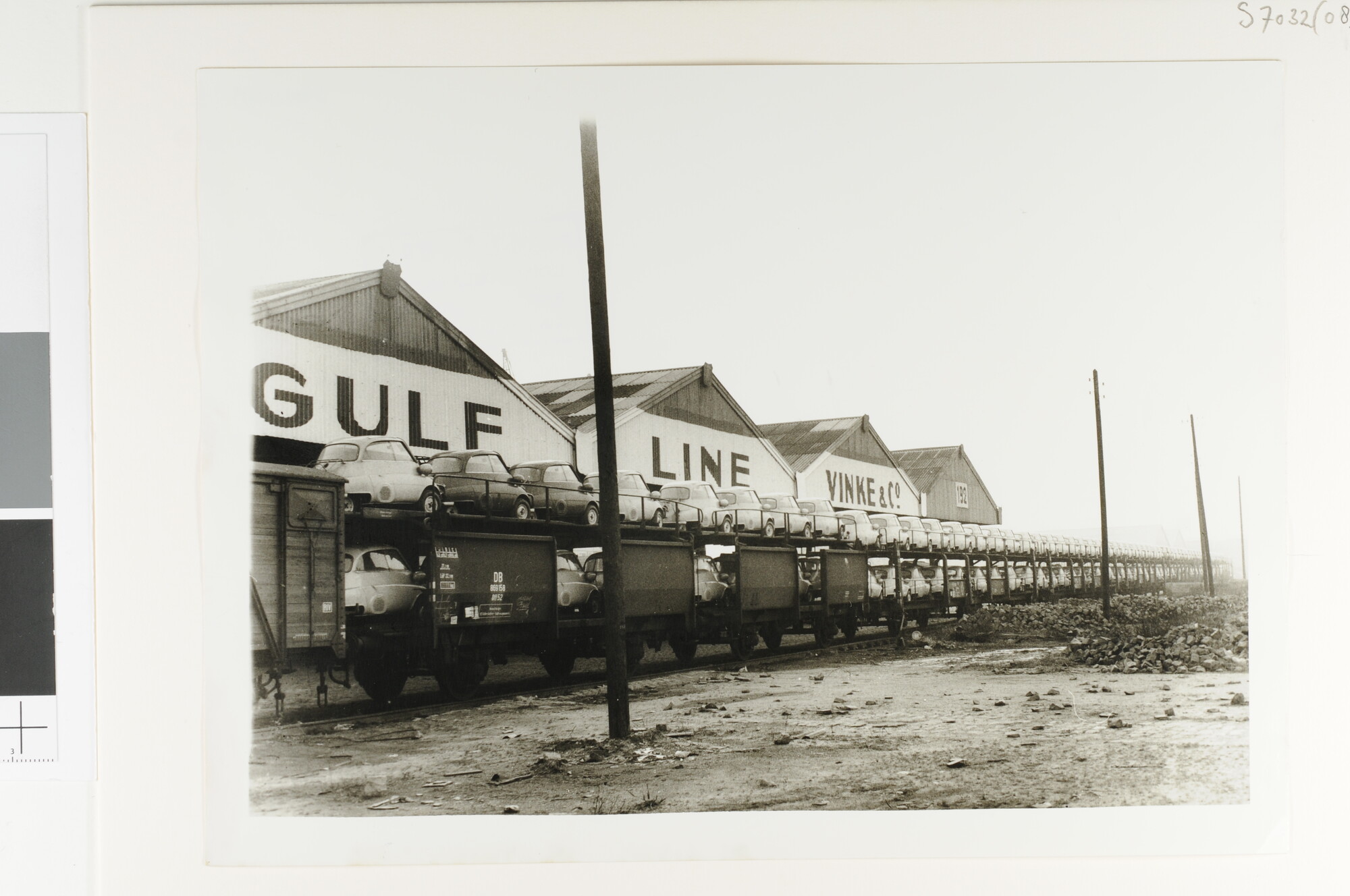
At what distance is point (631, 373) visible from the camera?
3.12 metres

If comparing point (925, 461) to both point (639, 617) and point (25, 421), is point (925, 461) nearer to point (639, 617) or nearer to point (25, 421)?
point (639, 617)

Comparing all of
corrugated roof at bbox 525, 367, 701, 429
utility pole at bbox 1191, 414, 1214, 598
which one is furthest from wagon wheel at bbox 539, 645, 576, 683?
utility pole at bbox 1191, 414, 1214, 598

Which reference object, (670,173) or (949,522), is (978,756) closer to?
(949,522)

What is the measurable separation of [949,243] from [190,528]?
3127 millimetres

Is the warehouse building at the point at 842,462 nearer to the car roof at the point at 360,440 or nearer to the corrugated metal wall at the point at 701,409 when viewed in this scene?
the corrugated metal wall at the point at 701,409

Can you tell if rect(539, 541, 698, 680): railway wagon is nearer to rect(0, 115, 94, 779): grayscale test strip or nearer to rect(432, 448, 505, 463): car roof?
rect(432, 448, 505, 463): car roof

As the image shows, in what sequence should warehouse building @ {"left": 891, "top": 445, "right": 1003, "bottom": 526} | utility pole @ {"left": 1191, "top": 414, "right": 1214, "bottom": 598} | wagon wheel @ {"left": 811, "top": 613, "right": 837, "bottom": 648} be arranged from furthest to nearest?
wagon wheel @ {"left": 811, "top": 613, "right": 837, "bottom": 648} < warehouse building @ {"left": 891, "top": 445, "right": 1003, "bottom": 526} < utility pole @ {"left": 1191, "top": 414, "right": 1214, "bottom": 598}

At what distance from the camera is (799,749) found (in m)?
3.14

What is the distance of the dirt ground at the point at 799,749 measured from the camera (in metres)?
3.01

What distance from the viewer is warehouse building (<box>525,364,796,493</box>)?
309 centimetres

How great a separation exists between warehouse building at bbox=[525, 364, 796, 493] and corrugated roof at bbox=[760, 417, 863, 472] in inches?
2.0

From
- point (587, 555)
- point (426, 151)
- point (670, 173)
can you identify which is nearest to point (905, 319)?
point (670, 173)

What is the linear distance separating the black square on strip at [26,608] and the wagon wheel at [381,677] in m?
1.17

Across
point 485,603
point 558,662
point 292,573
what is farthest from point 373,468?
point 558,662
